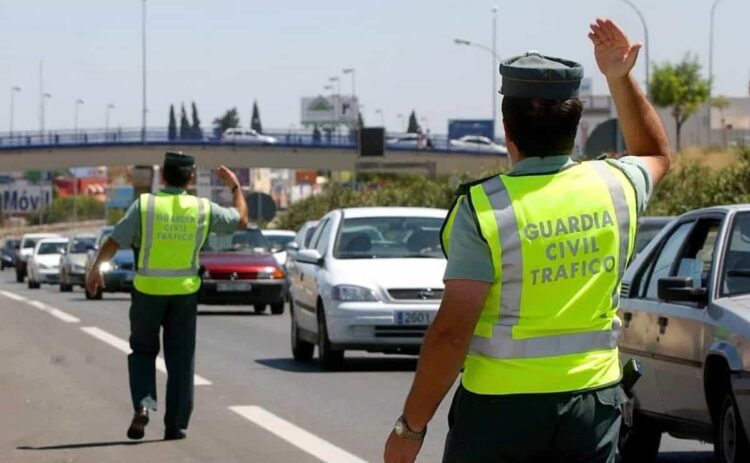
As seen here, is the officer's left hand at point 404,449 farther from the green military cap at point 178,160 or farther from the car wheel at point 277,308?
the car wheel at point 277,308

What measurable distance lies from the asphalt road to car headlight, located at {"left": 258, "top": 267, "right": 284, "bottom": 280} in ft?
22.2

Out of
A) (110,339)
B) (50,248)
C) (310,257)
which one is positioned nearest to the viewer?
(310,257)

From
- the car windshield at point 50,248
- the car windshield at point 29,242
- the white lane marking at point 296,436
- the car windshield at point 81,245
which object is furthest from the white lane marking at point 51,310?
the car windshield at point 29,242

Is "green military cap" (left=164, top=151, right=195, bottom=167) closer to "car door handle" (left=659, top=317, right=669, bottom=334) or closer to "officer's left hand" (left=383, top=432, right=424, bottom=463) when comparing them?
"car door handle" (left=659, top=317, right=669, bottom=334)

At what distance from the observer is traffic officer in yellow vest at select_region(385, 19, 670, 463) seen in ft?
15.3

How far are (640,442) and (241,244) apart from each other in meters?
22.1

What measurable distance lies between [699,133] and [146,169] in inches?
1871

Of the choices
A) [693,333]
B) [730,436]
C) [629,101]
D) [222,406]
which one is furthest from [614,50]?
[222,406]

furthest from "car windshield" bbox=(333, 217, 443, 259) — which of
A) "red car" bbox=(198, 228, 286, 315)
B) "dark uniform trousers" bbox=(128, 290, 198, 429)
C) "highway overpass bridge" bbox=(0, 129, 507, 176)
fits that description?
"highway overpass bridge" bbox=(0, 129, 507, 176)

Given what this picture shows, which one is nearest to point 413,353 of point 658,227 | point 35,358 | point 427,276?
point 427,276

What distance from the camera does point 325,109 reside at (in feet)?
525

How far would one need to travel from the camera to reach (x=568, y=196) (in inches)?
189

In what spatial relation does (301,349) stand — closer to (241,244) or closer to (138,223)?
(138,223)

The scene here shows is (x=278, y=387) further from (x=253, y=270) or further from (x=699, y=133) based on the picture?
(x=699, y=133)
